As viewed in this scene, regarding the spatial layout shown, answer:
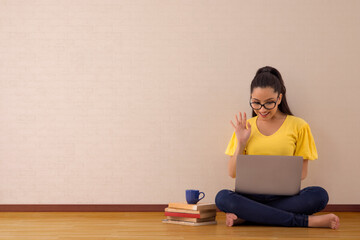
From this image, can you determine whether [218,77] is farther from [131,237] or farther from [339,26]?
[131,237]

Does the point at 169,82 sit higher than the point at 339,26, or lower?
lower

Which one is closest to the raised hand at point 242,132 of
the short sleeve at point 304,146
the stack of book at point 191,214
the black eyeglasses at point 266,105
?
the black eyeglasses at point 266,105

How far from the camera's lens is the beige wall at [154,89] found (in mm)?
3492

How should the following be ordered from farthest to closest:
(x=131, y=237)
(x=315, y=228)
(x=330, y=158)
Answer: (x=330, y=158) < (x=315, y=228) < (x=131, y=237)

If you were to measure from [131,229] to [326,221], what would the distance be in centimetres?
108

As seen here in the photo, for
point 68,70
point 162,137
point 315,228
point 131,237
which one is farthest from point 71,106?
point 315,228

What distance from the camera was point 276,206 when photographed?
2881 millimetres

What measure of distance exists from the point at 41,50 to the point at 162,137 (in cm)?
106

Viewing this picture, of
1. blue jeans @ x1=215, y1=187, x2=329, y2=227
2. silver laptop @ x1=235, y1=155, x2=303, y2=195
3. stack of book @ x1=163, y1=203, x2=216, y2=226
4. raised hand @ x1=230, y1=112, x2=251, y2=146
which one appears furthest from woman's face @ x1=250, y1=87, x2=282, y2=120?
stack of book @ x1=163, y1=203, x2=216, y2=226

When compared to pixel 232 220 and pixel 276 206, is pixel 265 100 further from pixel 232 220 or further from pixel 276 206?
pixel 232 220

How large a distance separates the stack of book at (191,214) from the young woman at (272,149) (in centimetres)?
9

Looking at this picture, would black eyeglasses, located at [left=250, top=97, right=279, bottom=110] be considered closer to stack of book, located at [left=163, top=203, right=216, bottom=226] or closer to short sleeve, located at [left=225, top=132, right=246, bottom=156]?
short sleeve, located at [left=225, top=132, right=246, bottom=156]

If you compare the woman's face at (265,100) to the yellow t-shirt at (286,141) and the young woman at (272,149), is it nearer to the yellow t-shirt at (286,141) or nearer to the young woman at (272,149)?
the young woman at (272,149)

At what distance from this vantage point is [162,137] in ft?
11.5
